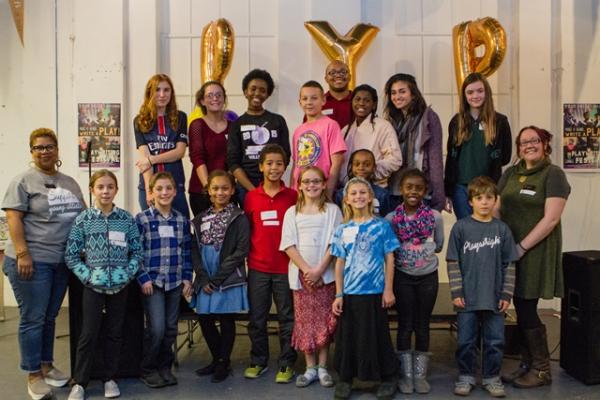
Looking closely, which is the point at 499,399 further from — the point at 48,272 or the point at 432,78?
the point at 432,78

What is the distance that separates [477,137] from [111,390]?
2.53 m

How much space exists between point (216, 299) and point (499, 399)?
1.60 metres

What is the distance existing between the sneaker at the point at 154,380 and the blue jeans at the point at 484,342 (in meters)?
1.64

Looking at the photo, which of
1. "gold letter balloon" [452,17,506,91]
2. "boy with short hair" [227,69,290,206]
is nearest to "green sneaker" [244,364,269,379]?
"boy with short hair" [227,69,290,206]

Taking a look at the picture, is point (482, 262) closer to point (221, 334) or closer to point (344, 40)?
point (221, 334)

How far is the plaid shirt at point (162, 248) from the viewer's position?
123 inches

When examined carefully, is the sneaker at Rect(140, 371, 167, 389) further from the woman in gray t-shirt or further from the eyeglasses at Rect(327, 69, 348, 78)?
the eyeglasses at Rect(327, 69, 348, 78)

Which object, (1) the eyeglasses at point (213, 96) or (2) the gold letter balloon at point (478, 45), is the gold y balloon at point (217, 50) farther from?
(2) the gold letter balloon at point (478, 45)

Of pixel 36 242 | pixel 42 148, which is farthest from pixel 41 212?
pixel 42 148

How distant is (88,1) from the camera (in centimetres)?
477

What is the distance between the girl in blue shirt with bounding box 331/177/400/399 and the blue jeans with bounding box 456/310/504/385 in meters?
0.40

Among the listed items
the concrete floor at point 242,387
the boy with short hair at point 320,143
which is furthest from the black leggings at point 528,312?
the boy with short hair at point 320,143

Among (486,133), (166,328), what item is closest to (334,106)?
(486,133)

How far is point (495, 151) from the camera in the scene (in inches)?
137
